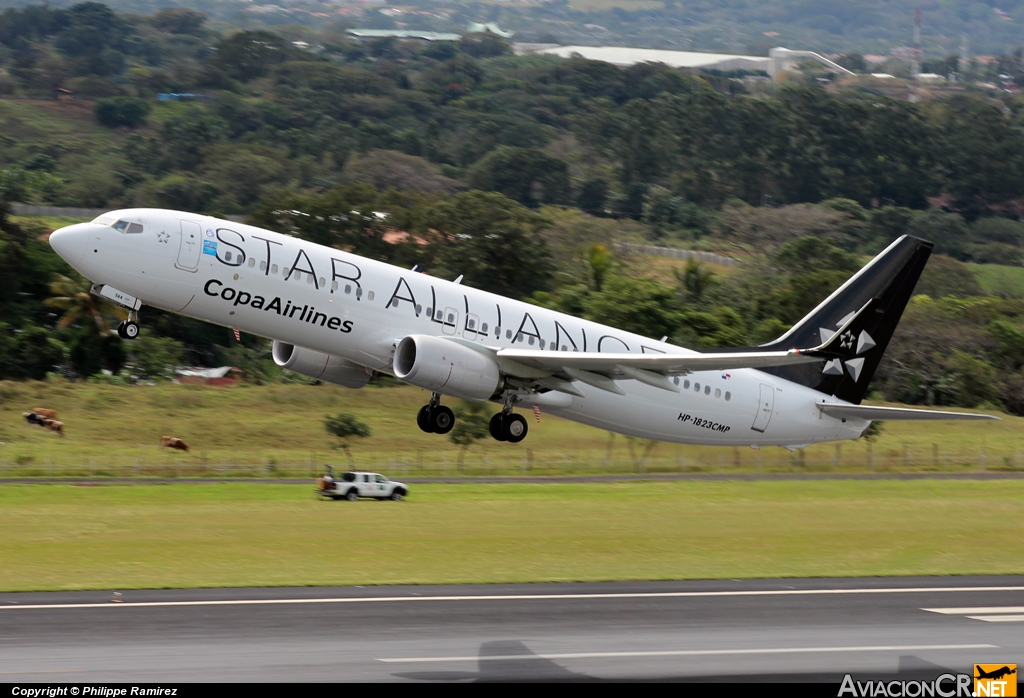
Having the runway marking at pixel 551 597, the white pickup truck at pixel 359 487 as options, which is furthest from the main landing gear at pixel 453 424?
the white pickup truck at pixel 359 487

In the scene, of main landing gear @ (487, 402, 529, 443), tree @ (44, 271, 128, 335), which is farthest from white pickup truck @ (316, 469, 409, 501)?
tree @ (44, 271, 128, 335)

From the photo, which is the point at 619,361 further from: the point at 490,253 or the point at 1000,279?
the point at 1000,279

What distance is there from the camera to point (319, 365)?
40.8 meters

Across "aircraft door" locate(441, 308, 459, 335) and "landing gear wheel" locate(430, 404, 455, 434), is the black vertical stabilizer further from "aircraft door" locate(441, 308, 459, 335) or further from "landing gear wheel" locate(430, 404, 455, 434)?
"landing gear wheel" locate(430, 404, 455, 434)

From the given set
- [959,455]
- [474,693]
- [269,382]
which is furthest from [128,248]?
[959,455]

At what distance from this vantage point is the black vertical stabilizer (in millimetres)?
47469

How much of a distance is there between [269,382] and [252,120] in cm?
10696

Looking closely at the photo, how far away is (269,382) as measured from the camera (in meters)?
80.8

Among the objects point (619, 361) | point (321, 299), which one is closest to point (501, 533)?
point (619, 361)

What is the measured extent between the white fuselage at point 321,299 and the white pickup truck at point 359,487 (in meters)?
12.9

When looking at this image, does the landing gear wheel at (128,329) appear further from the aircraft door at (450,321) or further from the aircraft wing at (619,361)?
the aircraft wing at (619,361)

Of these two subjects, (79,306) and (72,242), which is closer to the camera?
(72,242)

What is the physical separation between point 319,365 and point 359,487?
13.1 meters

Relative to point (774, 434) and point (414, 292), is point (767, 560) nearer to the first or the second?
point (774, 434)
